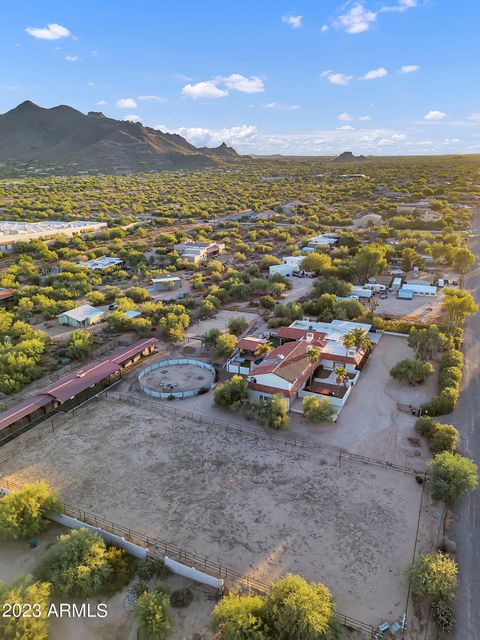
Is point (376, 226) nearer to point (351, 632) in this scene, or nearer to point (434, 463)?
point (434, 463)

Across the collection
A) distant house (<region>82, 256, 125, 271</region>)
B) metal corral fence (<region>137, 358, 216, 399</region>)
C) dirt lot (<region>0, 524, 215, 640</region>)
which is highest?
distant house (<region>82, 256, 125, 271</region>)

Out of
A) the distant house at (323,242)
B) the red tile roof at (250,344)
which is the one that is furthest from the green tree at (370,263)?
the red tile roof at (250,344)

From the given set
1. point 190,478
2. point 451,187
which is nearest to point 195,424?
point 190,478

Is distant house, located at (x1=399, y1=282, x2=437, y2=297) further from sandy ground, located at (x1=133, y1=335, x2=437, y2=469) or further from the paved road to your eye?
sandy ground, located at (x1=133, y1=335, x2=437, y2=469)

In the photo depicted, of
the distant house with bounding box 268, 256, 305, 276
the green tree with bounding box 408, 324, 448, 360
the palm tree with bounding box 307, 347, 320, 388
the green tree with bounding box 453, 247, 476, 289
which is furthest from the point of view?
the distant house with bounding box 268, 256, 305, 276

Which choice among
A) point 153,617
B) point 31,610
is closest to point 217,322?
point 153,617

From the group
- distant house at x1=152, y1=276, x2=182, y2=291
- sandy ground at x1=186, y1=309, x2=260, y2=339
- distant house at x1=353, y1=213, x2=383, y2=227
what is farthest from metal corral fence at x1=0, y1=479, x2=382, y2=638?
distant house at x1=353, y1=213, x2=383, y2=227

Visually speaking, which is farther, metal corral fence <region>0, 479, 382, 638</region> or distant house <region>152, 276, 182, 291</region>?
distant house <region>152, 276, 182, 291</region>
